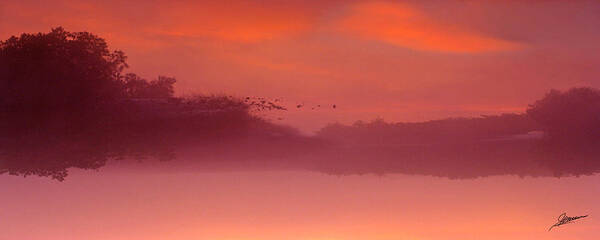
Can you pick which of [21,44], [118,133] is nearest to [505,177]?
[118,133]

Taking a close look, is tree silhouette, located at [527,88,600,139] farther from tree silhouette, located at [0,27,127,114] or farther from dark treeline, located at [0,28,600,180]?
tree silhouette, located at [0,27,127,114]

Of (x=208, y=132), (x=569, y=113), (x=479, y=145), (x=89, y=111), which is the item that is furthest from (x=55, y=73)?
(x=569, y=113)

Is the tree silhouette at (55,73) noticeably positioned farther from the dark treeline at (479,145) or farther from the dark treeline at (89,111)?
the dark treeline at (479,145)

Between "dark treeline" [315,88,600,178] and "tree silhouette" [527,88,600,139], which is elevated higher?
"tree silhouette" [527,88,600,139]

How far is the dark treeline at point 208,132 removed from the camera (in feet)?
37.1

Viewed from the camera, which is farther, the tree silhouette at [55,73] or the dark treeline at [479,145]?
the tree silhouette at [55,73]

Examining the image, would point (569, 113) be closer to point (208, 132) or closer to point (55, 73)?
point (208, 132)

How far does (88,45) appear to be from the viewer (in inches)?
469

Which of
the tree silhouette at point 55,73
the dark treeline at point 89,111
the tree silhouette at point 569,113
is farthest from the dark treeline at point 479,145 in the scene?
the tree silhouette at point 55,73

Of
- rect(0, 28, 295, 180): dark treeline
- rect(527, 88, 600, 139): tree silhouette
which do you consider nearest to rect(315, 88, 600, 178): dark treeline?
rect(527, 88, 600, 139): tree silhouette

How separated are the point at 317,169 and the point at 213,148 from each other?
1.85 meters

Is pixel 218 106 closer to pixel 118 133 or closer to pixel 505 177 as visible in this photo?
pixel 118 133

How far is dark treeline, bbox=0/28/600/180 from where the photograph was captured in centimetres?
1131

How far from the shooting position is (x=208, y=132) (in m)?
11.9
